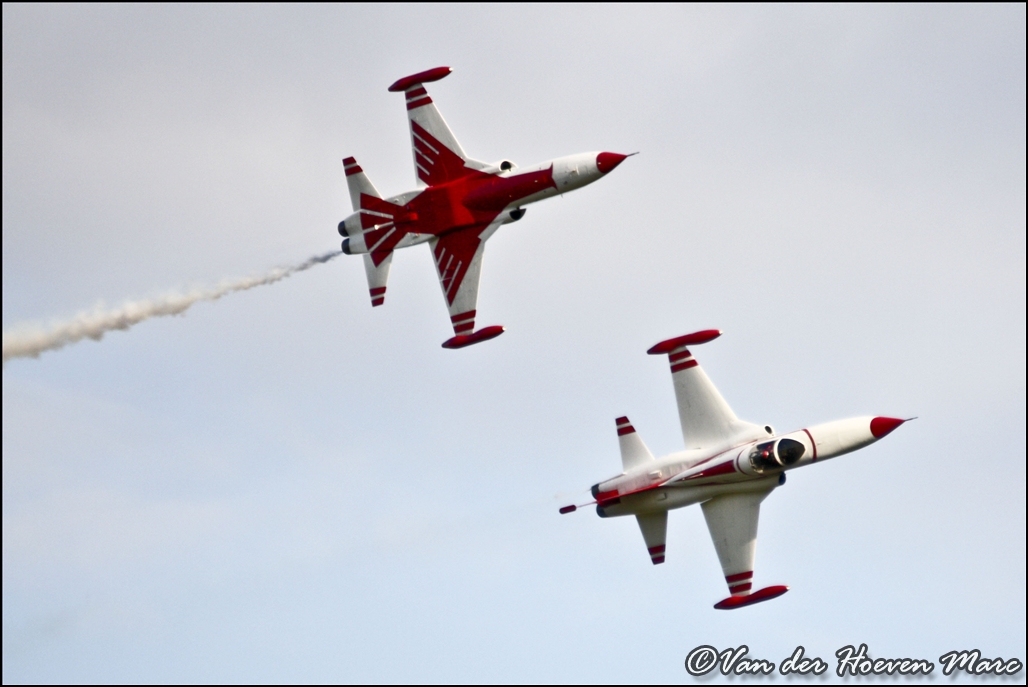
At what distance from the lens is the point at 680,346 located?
79438 mm

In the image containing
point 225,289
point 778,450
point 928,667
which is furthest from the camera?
point 225,289

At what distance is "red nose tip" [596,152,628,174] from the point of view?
7738 cm

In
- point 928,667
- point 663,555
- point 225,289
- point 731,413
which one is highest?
point 225,289

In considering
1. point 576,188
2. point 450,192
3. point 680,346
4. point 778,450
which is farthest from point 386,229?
point 778,450

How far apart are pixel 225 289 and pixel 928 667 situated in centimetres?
3248

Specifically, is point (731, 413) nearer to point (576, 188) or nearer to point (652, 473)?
point (652, 473)

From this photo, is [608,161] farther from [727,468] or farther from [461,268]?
[727,468]

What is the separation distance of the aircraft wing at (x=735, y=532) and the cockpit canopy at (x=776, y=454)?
244cm

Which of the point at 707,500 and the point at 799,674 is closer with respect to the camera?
the point at 799,674

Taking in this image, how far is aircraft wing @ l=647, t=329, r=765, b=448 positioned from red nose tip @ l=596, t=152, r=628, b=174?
757 centimetres

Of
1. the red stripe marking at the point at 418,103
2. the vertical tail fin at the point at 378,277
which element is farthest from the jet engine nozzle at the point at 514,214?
the red stripe marking at the point at 418,103

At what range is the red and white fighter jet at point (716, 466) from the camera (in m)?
76.2

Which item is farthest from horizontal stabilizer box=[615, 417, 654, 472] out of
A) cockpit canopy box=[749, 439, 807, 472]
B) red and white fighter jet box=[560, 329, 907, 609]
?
cockpit canopy box=[749, 439, 807, 472]

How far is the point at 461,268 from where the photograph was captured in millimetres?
80000
